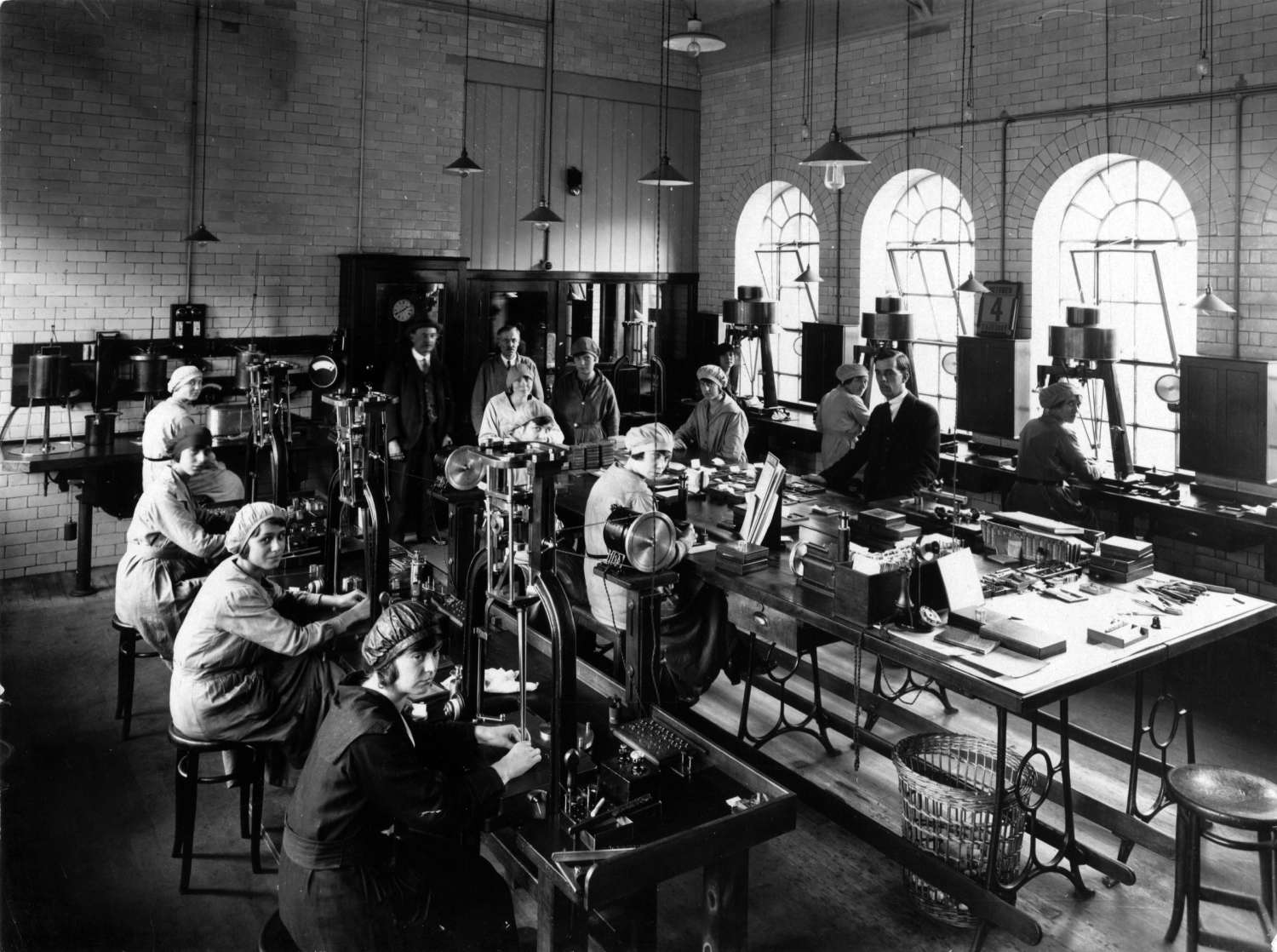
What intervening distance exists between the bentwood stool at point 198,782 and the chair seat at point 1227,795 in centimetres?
355

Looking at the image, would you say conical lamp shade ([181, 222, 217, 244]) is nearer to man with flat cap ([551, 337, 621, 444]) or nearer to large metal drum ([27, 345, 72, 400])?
large metal drum ([27, 345, 72, 400])

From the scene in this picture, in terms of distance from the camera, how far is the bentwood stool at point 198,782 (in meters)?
4.20

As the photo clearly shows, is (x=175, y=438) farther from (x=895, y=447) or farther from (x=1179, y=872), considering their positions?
(x=1179, y=872)

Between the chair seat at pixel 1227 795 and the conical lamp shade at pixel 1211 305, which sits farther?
the conical lamp shade at pixel 1211 305

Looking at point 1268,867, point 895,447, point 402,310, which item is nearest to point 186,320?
point 402,310

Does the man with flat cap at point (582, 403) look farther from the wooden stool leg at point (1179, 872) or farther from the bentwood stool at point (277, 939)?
the bentwood stool at point (277, 939)

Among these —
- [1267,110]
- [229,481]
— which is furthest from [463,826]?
[1267,110]

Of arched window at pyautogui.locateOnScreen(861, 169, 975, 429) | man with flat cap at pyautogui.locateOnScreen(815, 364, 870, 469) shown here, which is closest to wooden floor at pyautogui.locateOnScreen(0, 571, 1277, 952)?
man with flat cap at pyautogui.locateOnScreen(815, 364, 870, 469)

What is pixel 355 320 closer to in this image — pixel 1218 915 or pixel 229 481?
pixel 229 481

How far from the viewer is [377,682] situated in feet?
10.2

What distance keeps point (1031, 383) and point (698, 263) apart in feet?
15.4

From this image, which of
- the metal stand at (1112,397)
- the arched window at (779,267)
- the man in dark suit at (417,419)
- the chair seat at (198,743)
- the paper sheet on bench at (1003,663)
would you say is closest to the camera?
the paper sheet on bench at (1003,663)

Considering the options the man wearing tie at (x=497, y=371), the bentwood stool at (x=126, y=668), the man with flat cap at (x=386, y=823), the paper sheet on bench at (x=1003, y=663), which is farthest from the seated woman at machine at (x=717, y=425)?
the man with flat cap at (x=386, y=823)

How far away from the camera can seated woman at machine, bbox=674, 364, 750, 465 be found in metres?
8.23
